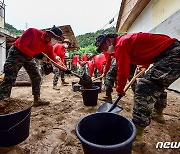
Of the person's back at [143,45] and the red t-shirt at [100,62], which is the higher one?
the person's back at [143,45]

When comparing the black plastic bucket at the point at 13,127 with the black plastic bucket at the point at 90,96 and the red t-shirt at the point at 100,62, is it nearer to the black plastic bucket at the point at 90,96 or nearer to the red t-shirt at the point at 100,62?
the black plastic bucket at the point at 90,96

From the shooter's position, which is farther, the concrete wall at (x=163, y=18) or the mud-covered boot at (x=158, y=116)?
the concrete wall at (x=163, y=18)

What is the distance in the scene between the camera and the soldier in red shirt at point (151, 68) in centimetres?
180


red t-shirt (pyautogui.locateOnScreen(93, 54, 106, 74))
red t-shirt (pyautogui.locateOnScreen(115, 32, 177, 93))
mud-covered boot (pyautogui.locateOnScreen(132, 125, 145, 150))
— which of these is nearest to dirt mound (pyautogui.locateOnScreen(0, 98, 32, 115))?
red t-shirt (pyautogui.locateOnScreen(115, 32, 177, 93))

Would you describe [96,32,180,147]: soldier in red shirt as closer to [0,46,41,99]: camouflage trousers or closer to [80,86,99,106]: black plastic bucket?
[80,86,99,106]: black plastic bucket

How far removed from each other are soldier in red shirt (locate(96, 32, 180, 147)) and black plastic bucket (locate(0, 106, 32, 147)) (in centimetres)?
119

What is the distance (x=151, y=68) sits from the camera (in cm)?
192

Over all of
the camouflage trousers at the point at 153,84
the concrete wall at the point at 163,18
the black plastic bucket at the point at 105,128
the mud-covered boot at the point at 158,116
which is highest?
the concrete wall at the point at 163,18

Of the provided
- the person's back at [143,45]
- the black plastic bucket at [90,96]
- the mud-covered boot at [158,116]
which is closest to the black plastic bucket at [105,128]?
the person's back at [143,45]

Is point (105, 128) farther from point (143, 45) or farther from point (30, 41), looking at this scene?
point (30, 41)

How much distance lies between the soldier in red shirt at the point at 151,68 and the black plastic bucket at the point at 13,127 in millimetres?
1195

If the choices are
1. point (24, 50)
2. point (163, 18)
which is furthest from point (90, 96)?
point (163, 18)

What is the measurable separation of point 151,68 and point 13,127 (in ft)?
5.49

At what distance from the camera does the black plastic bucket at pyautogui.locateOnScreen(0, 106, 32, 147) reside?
166 cm
